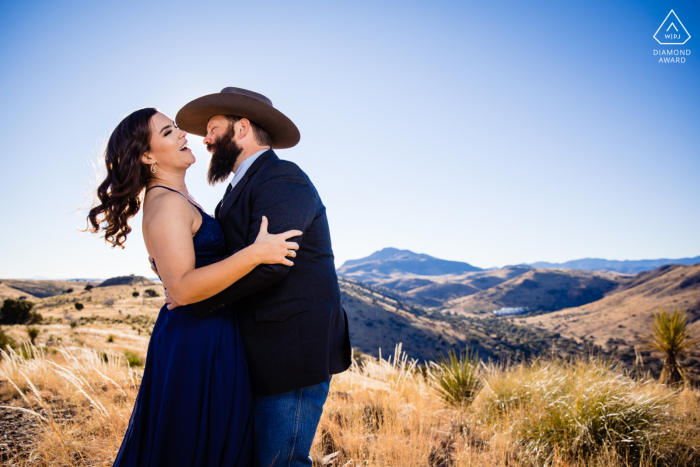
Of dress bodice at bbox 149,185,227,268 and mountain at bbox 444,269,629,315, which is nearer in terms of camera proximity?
dress bodice at bbox 149,185,227,268

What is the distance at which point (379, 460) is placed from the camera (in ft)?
10.2

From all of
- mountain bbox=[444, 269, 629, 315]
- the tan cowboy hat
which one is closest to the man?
the tan cowboy hat

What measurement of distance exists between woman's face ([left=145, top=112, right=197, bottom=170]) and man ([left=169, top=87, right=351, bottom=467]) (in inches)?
19.6

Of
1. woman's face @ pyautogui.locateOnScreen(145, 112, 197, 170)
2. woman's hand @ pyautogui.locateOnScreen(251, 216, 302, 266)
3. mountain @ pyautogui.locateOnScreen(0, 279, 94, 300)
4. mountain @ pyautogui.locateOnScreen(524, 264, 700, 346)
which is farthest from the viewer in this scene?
mountain @ pyautogui.locateOnScreen(0, 279, 94, 300)

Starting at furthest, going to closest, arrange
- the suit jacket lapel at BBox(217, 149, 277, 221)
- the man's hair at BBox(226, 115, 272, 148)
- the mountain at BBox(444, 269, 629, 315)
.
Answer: the mountain at BBox(444, 269, 629, 315)
the man's hair at BBox(226, 115, 272, 148)
the suit jacket lapel at BBox(217, 149, 277, 221)

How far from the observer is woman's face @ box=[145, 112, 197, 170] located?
6.92 ft

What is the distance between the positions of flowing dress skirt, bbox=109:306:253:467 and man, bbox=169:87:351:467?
76 mm

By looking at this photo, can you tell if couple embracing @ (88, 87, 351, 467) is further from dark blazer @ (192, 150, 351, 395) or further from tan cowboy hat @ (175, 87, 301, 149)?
tan cowboy hat @ (175, 87, 301, 149)

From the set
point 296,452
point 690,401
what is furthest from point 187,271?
point 690,401

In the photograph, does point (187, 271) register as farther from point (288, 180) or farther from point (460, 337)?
point (460, 337)

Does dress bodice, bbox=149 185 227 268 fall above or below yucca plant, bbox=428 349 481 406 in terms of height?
above

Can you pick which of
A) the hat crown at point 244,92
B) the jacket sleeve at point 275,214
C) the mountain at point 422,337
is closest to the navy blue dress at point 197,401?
the jacket sleeve at point 275,214

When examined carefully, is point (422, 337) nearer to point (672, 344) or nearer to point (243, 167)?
point (672, 344)

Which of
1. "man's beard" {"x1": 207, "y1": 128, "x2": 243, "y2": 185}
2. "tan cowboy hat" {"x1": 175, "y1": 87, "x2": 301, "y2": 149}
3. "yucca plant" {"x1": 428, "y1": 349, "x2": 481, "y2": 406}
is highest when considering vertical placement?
"tan cowboy hat" {"x1": 175, "y1": 87, "x2": 301, "y2": 149}
